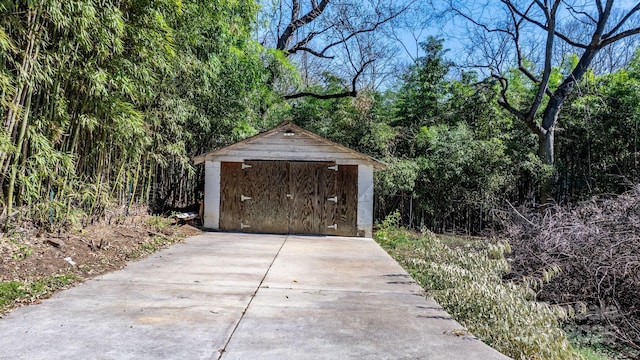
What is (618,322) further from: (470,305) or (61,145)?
(61,145)

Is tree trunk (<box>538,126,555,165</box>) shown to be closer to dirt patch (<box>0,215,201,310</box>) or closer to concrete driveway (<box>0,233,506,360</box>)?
concrete driveway (<box>0,233,506,360</box>)

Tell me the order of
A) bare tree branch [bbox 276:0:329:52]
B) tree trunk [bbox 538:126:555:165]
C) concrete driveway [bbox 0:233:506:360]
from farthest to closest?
bare tree branch [bbox 276:0:329:52], tree trunk [bbox 538:126:555:165], concrete driveway [bbox 0:233:506:360]

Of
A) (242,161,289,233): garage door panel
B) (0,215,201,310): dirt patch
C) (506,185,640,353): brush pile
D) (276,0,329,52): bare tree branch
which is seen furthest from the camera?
(276,0,329,52): bare tree branch

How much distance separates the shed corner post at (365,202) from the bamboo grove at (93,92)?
4.00 metres

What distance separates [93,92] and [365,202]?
5.73m

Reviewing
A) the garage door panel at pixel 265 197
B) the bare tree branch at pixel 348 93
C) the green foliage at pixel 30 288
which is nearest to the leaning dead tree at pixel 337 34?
the bare tree branch at pixel 348 93

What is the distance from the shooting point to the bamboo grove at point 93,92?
157 inches

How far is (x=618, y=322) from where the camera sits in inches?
144

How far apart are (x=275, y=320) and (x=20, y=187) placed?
360 centimetres

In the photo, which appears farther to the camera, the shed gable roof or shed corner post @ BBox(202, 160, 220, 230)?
shed corner post @ BBox(202, 160, 220, 230)

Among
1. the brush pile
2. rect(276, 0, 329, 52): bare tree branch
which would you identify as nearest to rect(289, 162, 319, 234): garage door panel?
the brush pile

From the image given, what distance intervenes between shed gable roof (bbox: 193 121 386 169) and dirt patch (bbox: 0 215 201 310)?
2752 mm

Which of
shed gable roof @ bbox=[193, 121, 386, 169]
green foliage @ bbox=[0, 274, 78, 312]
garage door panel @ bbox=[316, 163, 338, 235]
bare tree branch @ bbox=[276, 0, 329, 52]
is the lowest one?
green foliage @ bbox=[0, 274, 78, 312]

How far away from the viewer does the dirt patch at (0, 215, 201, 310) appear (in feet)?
12.8
